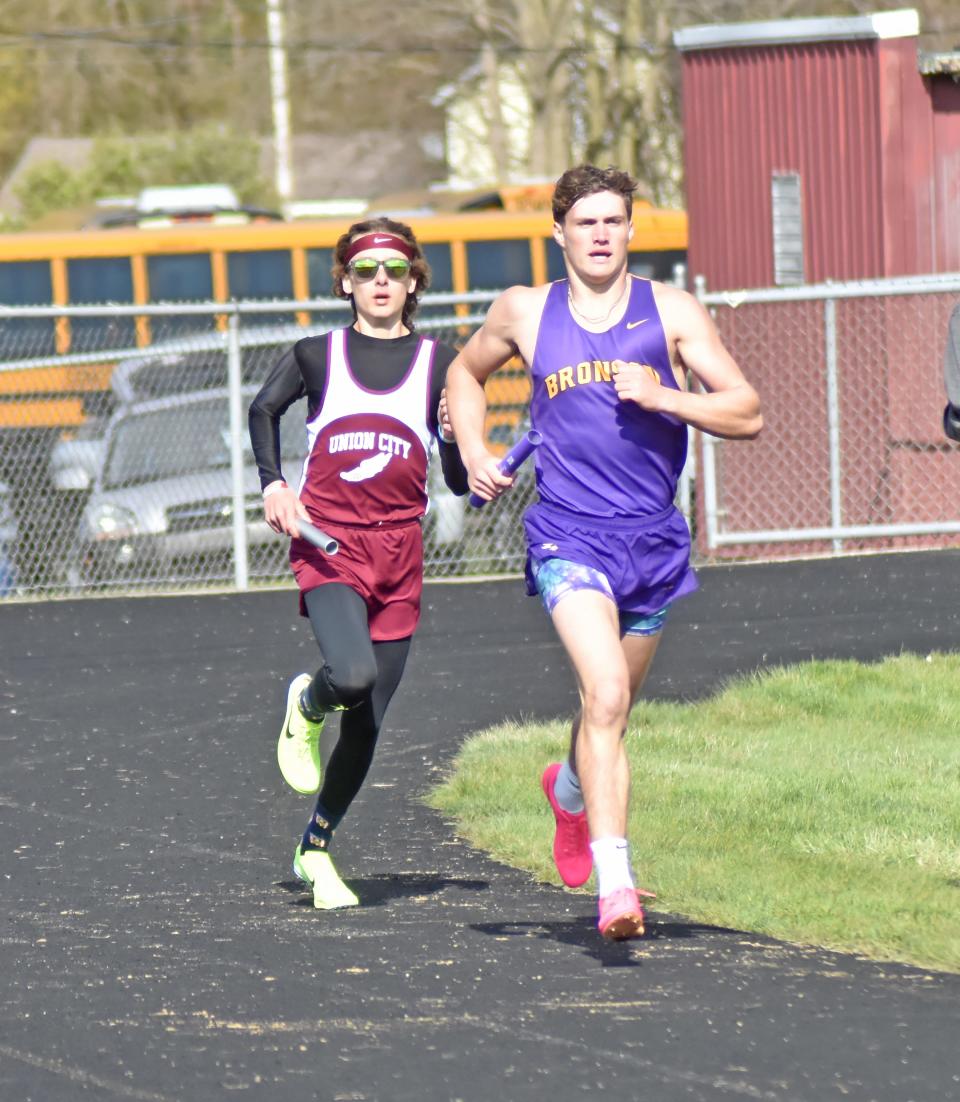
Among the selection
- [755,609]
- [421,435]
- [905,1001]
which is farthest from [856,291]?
[905,1001]

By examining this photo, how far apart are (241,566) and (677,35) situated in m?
5.32

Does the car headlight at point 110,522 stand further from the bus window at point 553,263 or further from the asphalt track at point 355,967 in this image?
the bus window at point 553,263

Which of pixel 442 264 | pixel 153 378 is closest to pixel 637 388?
pixel 153 378

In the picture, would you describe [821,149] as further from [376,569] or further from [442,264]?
[376,569]

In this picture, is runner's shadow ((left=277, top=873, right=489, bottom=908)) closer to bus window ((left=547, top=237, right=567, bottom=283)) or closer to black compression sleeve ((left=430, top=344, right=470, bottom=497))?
black compression sleeve ((left=430, top=344, right=470, bottom=497))

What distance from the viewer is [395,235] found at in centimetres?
639

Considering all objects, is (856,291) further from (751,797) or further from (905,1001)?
(905,1001)

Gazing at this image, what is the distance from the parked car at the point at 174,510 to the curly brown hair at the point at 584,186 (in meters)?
9.33

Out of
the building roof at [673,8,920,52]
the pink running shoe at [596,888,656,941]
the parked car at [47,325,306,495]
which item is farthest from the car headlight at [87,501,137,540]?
the pink running shoe at [596,888,656,941]

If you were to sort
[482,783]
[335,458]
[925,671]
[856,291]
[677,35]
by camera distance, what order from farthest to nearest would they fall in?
[677,35] < [856,291] < [925,671] < [482,783] < [335,458]

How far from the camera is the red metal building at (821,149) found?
1609cm

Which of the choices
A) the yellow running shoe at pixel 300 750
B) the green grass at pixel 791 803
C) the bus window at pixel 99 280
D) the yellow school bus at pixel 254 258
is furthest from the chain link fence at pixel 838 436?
the bus window at pixel 99 280

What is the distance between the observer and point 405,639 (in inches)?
255

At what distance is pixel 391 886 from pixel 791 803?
5.03 feet
